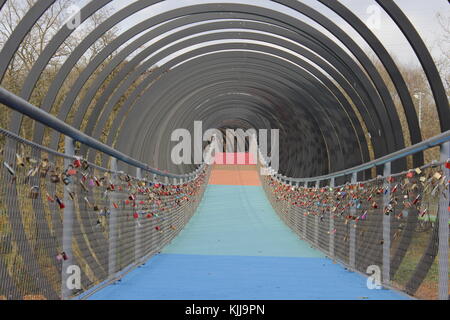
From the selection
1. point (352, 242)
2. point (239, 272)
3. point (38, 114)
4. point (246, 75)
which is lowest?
point (239, 272)

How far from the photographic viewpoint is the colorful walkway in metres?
6.04

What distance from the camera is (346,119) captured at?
47.5 feet

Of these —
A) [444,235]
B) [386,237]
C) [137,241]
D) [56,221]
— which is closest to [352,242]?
[386,237]

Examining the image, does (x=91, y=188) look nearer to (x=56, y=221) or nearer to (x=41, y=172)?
(x=56, y=221)

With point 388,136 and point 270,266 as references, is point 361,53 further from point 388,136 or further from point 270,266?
point 270,266

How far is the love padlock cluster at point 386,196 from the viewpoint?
4945 millimetres

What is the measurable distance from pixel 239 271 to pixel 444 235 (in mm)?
3584

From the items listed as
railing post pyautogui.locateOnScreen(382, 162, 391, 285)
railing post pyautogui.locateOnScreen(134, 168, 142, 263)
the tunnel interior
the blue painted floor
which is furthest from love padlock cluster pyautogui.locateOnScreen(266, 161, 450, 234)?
railing post pyautogui.locateOnScreen(134, 168, 142, 263)

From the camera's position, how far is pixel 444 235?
183 inches

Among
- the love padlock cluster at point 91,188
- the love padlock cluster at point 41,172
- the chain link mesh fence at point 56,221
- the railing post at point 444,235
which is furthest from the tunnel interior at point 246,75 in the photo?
the railing post at point 444,235

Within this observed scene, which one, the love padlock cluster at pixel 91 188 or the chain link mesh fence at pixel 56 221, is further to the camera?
the love padlock cluster at pixel 91 188

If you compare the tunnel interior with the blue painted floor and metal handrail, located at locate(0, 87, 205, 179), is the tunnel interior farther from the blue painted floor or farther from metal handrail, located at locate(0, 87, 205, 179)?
metal handrail, located at locate(0, 87, 205, 179)

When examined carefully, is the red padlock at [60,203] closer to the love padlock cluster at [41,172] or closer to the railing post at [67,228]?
the love padlock cluster at [41,172]

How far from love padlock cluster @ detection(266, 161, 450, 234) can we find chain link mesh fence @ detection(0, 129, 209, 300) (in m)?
2.34
